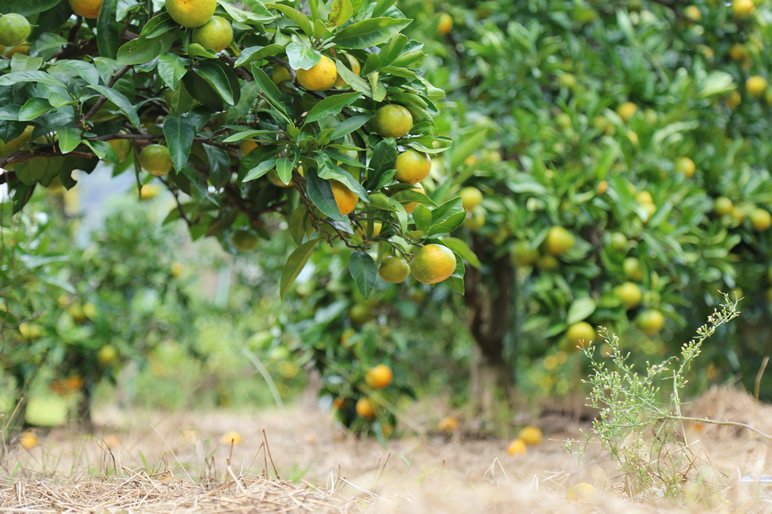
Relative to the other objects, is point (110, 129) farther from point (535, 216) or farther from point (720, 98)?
point (720, 98)

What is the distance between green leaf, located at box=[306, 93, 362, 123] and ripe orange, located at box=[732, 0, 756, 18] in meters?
2.33

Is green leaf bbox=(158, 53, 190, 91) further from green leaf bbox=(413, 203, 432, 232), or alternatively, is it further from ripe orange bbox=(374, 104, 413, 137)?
green leaf bbox=(413, 203, 432, 232)

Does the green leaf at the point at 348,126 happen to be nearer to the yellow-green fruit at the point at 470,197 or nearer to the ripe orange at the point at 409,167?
the ripe orange at the point at 409,167

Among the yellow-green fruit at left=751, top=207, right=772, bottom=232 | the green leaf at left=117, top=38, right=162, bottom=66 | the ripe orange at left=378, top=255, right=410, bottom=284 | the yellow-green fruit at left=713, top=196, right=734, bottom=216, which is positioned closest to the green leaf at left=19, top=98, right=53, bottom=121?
the green leaf at left=117, top=38, right=162, bottom=66

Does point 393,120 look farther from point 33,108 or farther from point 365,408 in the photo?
point 365,408

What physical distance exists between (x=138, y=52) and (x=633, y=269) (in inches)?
66.7

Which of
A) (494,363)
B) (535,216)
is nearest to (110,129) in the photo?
(535,216)

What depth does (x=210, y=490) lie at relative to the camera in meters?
1.19

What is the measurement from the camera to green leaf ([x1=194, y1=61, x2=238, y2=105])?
105 cm

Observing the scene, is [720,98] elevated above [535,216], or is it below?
above

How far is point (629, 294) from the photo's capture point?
6.46 feet

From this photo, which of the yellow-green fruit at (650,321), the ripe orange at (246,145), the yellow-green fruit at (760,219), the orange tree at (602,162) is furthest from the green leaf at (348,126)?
the yellow-green fruit at (760,219)

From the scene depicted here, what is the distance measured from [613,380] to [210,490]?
2.80 ft

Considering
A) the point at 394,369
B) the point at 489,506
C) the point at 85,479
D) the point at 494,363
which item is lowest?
the point at 494,363
